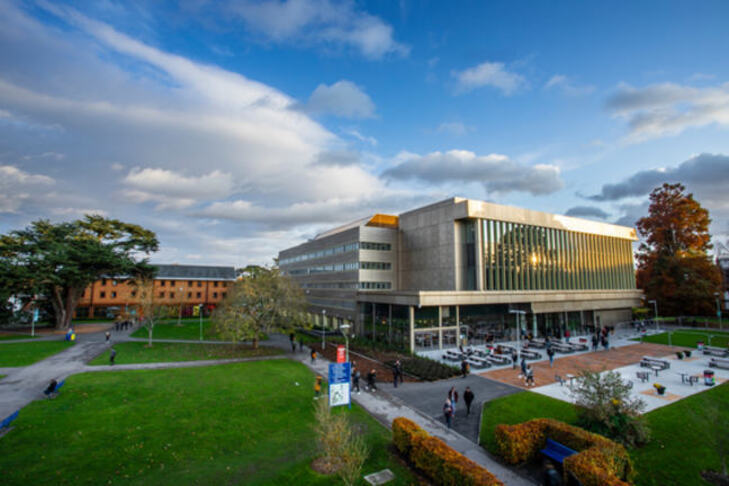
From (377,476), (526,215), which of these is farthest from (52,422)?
(526,215)

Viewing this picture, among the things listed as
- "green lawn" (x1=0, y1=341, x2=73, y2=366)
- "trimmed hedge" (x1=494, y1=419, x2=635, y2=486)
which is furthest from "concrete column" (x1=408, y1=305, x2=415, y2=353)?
"green lawn" (x1=0, y1=341, x2=73, y2=366)

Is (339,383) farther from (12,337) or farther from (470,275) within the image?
(12,337)

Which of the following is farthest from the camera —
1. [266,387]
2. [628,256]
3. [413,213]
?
[628,256]

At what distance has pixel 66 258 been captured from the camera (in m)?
46.0

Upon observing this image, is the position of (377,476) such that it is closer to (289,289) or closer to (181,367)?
(181,367)

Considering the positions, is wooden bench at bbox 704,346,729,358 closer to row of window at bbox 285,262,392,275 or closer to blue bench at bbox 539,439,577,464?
blue bench at bbox 539,439,577,464

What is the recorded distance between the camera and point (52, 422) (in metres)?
16.0

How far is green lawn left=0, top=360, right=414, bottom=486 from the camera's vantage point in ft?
39.3

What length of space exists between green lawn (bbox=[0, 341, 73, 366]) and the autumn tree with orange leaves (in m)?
76.7

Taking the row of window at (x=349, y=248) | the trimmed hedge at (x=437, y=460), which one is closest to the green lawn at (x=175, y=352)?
the row of window at (x=349, y=248)

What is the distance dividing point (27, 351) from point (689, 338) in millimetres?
71539

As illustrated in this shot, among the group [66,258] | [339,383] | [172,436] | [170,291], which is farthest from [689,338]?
[170,291]

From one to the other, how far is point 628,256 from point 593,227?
12636mm

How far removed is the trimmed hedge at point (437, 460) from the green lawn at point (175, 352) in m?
23.4
